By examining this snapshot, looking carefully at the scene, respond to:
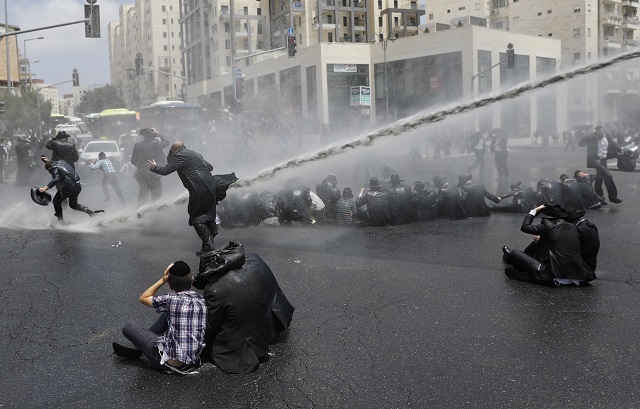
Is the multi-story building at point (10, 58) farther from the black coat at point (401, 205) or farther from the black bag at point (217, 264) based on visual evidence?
the black bag at point (217, 264)

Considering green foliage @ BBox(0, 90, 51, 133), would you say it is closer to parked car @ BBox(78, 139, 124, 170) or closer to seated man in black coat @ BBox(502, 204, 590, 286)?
parked car @ BBox(78, 139, 124, 170)

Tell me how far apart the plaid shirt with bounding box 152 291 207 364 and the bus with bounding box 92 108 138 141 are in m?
36.8

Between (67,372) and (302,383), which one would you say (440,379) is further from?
(67,372)

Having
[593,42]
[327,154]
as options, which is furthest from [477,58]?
[327,154]

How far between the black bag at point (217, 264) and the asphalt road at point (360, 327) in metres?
0.69

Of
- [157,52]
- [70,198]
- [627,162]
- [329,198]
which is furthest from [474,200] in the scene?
[157,52]

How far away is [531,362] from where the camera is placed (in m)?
4.68

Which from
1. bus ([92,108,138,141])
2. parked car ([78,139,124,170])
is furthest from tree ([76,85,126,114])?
parked car ([78,139,124,170])

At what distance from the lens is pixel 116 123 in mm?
40156

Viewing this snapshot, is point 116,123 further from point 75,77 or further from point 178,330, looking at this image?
point 178,330

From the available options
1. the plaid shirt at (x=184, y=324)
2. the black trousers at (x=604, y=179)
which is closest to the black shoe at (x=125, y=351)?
the plaid shirt at (x=184, y=324)

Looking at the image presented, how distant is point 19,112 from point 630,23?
5669 cm

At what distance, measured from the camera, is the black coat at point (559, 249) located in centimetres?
643

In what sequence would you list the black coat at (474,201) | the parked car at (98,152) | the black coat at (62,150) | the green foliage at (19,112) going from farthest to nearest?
1. the green foliage at (19,112)
2. the parked car at (98,152)
3. the black coat at (474,201)
4. the black coat at (62,150)
